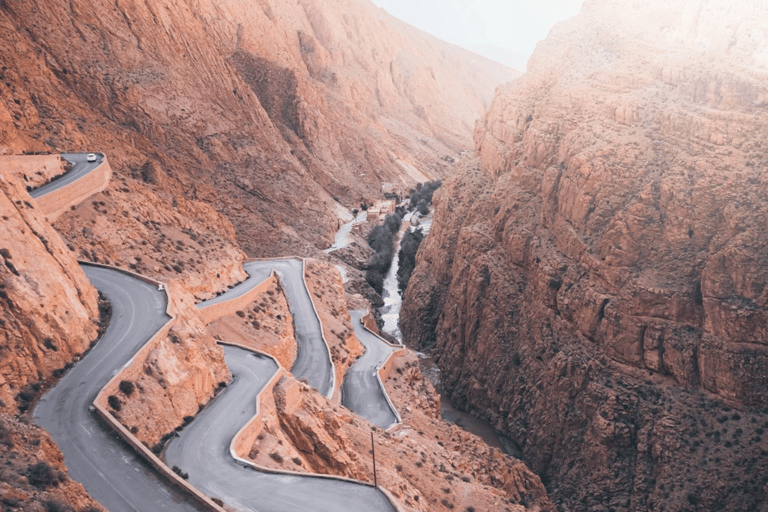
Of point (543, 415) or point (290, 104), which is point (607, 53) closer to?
point (543, 415)

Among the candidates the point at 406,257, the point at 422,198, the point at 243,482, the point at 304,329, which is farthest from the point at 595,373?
the point at 422,198

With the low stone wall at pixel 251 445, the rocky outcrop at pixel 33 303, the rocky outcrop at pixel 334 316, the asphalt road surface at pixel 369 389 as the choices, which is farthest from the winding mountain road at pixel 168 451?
the rocky outcrop at pixel 334 316

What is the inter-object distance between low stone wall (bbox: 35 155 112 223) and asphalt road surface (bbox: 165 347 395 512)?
45.0 ft

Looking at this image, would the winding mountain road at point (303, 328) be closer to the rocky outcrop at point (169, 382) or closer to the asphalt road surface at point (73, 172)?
the rocky outcrop at point (169, 382)

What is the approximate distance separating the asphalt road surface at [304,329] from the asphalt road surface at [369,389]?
5.65ft

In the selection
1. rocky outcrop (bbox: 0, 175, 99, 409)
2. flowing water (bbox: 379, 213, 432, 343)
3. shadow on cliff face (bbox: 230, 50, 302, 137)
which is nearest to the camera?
rocky outcrop (bbox: 0, 175, 99, 409)

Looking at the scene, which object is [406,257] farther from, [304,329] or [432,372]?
[304,329]

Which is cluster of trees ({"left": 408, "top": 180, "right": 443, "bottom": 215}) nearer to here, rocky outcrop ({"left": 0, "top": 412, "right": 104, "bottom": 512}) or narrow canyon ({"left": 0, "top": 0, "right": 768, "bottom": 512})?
narrow canyon ({"left": 0, "top": 0, "right": 768, "bottom": 512})

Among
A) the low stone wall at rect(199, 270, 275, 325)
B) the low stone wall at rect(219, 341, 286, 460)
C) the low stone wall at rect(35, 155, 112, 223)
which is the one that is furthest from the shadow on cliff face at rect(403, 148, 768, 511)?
the low stone wall at rect(35, 155, 112, 223)

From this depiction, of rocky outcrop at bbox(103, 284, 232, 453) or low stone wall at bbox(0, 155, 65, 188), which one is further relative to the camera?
low stone wall at bbox(0, 155, 65, 188)

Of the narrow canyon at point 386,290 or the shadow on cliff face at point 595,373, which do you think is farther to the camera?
the shadow on cliff face at point 595,373

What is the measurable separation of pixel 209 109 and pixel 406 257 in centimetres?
2286

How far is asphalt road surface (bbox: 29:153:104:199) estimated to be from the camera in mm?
30906

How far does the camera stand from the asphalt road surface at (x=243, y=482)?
1688 centimetres
